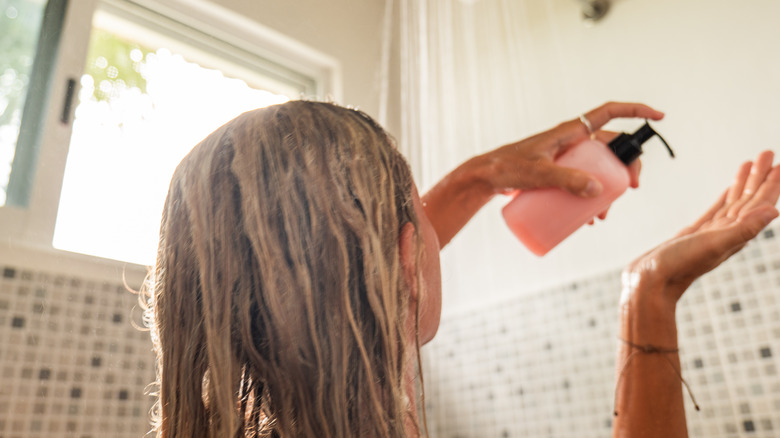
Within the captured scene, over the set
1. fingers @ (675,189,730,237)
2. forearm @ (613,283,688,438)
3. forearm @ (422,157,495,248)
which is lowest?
A: forearm @ (613,283,688,438)

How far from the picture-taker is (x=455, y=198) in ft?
2.91

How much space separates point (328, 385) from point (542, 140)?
45cm

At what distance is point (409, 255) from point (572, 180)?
0.93 ft

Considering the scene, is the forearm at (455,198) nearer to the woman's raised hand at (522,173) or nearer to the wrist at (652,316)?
the woman's raised hand at (522,173)

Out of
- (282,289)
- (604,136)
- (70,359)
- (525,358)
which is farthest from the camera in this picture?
(525,358)

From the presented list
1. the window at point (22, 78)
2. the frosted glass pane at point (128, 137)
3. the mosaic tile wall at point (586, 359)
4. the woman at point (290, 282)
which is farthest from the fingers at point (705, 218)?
the window at point (22, 78)

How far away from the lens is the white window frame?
3.70 feet

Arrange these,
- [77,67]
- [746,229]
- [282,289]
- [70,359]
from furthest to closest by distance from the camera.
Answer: [77,67]
[70,359]
[746,229]
[282,289]

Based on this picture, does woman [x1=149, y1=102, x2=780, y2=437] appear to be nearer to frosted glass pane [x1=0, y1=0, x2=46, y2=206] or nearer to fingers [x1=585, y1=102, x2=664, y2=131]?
fingers [x1=585, y1=102, x2=664, y2=131]

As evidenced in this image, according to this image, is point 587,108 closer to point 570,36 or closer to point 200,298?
point 570,36

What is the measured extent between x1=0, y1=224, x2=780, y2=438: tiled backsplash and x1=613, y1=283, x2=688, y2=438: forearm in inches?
14.5

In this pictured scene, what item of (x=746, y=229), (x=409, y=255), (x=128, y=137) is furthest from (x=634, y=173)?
(x=128, y=137)

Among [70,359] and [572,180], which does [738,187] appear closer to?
[572,180]

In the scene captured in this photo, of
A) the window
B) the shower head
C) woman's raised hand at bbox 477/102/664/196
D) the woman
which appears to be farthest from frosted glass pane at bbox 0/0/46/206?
the shower head
